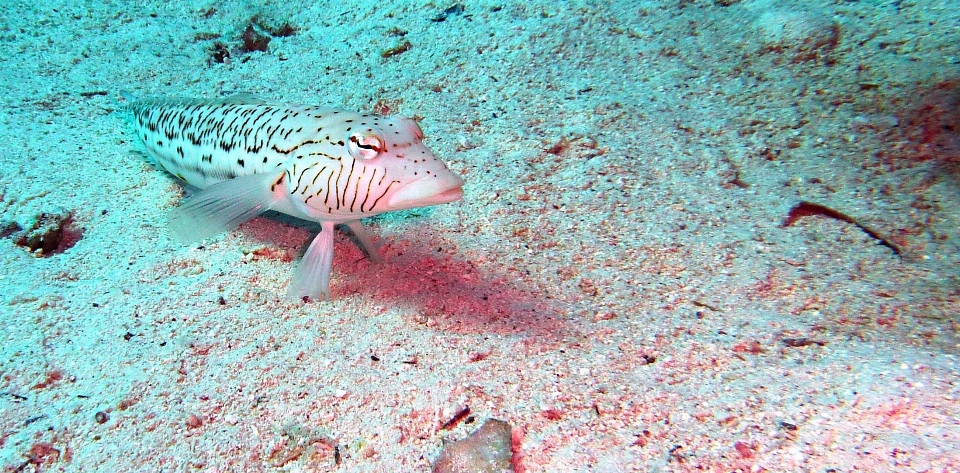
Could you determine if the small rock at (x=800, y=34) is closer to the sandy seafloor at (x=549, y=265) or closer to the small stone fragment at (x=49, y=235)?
the sandy seafloor at (x=549, y=265)

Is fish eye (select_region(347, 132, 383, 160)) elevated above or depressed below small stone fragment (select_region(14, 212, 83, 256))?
above

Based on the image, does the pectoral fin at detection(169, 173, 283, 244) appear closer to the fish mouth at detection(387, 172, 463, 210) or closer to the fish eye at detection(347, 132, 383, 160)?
the fish eye at detection(347, 132, 383, 160)

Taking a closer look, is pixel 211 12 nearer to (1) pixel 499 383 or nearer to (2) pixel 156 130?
(2) pixel 156 130

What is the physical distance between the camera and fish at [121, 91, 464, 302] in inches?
100

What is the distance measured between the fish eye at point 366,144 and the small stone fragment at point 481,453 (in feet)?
4.35

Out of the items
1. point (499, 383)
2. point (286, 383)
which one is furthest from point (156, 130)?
point (499, 383)

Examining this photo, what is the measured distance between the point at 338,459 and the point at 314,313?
0.89m

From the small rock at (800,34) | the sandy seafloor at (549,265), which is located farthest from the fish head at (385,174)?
the small rock at (800,34)

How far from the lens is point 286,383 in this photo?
236 centimetres

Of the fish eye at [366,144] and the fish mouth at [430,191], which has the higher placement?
the fish eye at [366,144]

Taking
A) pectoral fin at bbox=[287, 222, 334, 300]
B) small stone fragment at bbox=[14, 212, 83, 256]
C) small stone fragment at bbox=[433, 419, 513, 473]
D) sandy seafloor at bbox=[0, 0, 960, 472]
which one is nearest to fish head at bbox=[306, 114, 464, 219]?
pectoral fin at bbox=[287, 222, 334, 300]

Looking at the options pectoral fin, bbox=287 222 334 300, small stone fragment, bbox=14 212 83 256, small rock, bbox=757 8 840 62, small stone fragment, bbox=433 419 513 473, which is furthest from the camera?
small rock, bbox=757 8 840 62

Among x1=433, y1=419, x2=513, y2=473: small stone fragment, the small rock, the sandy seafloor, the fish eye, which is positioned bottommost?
x1=433, y1=419, x2=513, y2=473: small stone fragment

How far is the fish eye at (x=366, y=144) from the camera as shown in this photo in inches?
99.5
